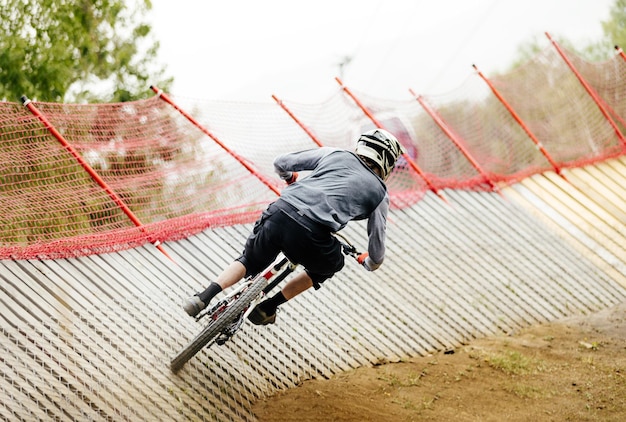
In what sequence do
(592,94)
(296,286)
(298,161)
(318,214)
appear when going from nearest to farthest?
(318,214), (298,161), (296,286), (592,94)

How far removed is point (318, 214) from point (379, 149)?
70 centimetres

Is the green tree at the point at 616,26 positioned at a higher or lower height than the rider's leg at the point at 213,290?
lower

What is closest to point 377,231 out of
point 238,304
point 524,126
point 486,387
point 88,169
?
point 238,304

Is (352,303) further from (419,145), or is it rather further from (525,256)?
(419,145)

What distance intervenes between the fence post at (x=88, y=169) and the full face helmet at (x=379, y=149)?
263 cm

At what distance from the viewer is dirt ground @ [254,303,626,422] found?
532 cm

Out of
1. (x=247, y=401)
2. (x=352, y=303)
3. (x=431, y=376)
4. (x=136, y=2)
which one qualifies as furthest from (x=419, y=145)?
(x=136, y=2)

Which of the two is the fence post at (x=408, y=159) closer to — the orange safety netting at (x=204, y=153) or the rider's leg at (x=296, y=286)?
the orange safety netting at (x=204, y=153)

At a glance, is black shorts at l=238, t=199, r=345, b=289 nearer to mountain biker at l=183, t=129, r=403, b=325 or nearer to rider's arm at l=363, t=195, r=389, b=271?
mountain biker at l=183, t=129, r=403, b=325

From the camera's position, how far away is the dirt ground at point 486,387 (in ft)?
17.4

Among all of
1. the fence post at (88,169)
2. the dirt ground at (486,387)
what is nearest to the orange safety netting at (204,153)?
the fence post at (88,169)

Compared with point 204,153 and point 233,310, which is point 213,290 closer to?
point 233,310

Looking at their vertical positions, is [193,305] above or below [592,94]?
above

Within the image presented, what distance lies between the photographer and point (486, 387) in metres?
5.91
